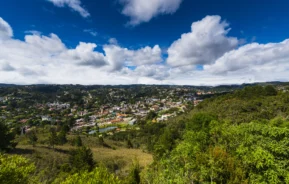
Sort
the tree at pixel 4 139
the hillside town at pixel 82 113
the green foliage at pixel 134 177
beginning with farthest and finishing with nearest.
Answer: the hillside town at pixel 82 113, the tree at pixel 4 139, the green foliage at pixel 134 177

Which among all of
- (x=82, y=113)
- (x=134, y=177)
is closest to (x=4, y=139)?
(x=134, y=177)

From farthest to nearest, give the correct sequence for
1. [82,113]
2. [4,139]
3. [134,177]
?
[82,113] < [4,139] < [134,177]

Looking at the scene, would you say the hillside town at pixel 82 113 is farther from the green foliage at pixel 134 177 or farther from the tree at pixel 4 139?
the green foliage at pixel 134 177

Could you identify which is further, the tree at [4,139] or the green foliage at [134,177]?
the tree at [4,139]

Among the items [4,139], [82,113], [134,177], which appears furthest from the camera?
[82,113]

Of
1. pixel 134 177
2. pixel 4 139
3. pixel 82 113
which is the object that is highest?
pixel 4 139

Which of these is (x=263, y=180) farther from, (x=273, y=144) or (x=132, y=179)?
(x=132, y=179)

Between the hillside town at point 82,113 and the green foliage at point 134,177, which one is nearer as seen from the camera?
the green foliage at point 134,177

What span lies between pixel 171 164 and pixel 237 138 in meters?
7.59

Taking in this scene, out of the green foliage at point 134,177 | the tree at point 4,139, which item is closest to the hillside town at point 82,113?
the tree at point 4,139

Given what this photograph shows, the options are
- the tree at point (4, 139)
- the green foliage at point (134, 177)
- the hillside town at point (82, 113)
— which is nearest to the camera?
the green foliage at point (134, 177)

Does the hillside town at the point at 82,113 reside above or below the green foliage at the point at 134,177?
below

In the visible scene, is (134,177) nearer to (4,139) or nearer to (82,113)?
(4,139)

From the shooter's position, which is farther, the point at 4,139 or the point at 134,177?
the point at 4,139
